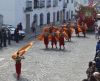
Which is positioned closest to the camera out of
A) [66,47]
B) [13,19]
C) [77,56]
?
[77,56]

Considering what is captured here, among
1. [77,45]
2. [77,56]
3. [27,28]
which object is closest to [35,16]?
[27,28]

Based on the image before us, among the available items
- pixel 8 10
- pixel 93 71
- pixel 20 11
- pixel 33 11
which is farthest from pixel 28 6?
pixel 93 71

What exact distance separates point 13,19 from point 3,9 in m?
1.43

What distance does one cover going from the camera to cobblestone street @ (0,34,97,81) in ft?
68.3

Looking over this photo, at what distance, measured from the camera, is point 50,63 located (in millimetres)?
24844

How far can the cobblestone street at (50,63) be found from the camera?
819 inches

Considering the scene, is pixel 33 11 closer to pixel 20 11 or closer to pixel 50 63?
pixel 20 11

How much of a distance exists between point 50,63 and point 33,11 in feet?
82.5

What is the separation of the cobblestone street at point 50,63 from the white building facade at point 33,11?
9.71m

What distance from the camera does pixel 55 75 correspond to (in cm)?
2117

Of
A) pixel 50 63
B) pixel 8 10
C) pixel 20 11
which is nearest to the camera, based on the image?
pixel 50 63

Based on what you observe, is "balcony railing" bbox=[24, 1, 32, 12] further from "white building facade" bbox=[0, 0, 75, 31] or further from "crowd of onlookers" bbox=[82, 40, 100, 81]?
"crowd of onlookers" bbox=[82, 40, 100, 81]

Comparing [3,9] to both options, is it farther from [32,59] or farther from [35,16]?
[32,59]

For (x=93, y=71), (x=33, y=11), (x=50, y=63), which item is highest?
(x=33, y=11)
